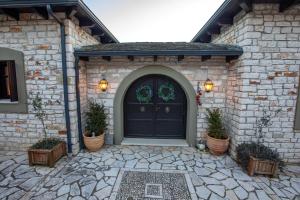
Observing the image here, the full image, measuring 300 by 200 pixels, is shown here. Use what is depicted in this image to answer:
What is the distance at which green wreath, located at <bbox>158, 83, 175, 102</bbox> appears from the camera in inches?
219

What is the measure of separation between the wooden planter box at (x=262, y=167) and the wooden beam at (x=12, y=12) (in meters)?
6.54

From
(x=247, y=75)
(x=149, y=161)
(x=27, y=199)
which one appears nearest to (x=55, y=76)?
(x=27, y=199)

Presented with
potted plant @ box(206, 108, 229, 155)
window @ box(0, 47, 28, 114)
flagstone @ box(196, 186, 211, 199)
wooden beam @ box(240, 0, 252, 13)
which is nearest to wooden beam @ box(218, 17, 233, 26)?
wooden beam @ box(240, 0, 252, 13)

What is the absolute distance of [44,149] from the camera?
158 inches

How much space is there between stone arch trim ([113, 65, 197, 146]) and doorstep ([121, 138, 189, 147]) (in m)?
0.23

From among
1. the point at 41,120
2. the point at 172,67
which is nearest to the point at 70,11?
the point at 41,120

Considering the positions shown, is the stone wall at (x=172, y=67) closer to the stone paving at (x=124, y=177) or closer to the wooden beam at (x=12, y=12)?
the stone paving at (x=124, y=177)

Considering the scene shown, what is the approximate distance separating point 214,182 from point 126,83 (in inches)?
137

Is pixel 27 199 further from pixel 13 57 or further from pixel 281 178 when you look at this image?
pixel 281 178

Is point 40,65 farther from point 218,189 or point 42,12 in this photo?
point 218,189

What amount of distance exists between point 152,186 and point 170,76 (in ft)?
9.97

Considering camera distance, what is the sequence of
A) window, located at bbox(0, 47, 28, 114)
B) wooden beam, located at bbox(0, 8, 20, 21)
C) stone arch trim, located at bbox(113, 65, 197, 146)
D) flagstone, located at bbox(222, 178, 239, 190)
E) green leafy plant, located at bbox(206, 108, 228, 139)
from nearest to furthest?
flagstone, located at bbox(222, 178, 239, 190) → wooden beam, located at bbox(0, 8, 20, 21) → window, located at bbox(0, 47, 28, 114) → green leafy plant, located at bbox(206, 108, 228, 139) → stone arch trim, located at bbox(113, 65, 197, 146)

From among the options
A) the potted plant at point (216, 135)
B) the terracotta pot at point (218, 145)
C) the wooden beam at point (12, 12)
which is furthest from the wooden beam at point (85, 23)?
the terracotta pot at point (218, 145)

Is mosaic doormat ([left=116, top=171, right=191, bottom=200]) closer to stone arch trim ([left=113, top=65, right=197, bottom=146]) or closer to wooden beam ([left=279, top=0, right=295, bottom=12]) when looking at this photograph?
stone arch trim ([left=113, top=65, right=197, bottom=146])
